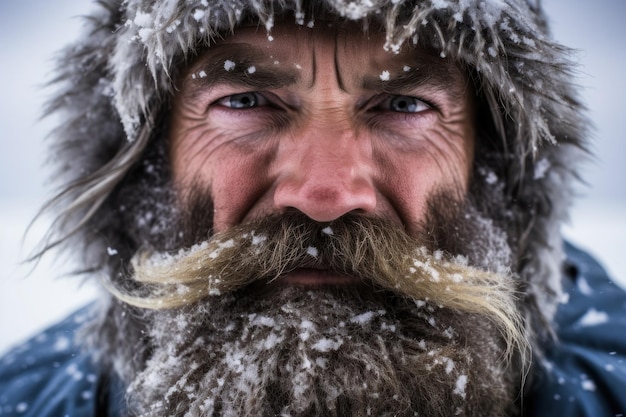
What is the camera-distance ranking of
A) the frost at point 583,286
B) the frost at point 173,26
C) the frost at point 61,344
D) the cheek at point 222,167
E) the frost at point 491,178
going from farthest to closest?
the frost at point 61,344
the frost at point 583,286
the frost at point 491,178
the cheek at point 222,167
the frost at point 173,26

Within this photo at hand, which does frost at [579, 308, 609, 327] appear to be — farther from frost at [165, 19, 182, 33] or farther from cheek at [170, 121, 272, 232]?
frost at [165, 19, 182, 33]

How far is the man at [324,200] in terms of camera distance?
4.17 feet

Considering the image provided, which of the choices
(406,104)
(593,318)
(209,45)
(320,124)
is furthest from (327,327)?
(593,318)

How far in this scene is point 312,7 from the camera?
1286mm

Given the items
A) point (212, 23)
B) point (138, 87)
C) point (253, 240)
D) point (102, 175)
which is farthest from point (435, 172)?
point (102, 175)

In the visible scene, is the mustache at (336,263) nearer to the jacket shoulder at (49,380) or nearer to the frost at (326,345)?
the frost at (326,345)

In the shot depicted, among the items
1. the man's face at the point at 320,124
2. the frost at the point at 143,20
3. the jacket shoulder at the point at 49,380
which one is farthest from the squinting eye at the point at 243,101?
the jacket shoulder at the point at 49,380

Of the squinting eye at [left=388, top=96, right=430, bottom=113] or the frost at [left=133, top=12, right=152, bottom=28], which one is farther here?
the squinting eye at [left=388, top=96, right=430, bottom=113]

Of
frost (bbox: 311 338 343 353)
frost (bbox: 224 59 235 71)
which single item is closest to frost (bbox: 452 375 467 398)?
frost (bbox: 311 338 343 353)

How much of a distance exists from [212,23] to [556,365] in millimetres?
1591

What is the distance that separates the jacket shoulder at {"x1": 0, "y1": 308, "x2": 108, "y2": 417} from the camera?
202 centimetres

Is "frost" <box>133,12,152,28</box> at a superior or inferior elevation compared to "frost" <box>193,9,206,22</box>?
inferior

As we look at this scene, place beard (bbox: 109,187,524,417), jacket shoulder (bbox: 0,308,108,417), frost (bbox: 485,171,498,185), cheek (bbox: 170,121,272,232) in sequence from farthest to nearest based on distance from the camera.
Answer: jacket shoulder (bbox: 0,308,108,417) < frost (bbox: 485,171,498,185) < cheek (bbox: 170,121,272,232) < beard (bbox: 109,187,524,417)

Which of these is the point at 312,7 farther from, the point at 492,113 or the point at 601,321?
the point at 601,321
